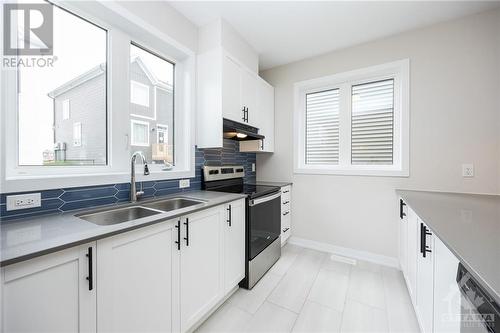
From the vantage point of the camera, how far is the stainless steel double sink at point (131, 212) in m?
1.35

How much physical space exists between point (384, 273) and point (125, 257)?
2.50 meters

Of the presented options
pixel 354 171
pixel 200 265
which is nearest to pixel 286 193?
pixel 354 171

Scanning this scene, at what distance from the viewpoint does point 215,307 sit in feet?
5.48

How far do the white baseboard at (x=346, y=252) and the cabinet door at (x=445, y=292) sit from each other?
1.47m

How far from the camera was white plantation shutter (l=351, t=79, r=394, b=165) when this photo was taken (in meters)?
2.52

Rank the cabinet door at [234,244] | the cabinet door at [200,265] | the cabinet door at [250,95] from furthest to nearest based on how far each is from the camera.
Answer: the cabinet door at [250,95]
the cabinet door at [234,244]
the cabinet door at [200,265]

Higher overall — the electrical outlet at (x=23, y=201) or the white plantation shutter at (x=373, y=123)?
the white plantation shutter at (x=373, y=123)

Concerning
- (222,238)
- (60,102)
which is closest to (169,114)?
(60,102)

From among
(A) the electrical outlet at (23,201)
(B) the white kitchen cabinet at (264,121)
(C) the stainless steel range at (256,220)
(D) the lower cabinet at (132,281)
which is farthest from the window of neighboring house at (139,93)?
(B) the white kitchen cabinet at (264,121)

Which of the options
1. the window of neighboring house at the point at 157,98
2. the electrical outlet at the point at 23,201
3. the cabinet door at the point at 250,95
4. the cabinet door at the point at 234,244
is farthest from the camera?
the cabinet door at the point at 250,95

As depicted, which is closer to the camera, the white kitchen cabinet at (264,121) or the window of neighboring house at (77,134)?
the window of neighboring house at (77,134)

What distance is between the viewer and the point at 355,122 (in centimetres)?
270

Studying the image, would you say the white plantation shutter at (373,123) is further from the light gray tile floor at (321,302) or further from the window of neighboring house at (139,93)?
the window of neighboring house at (139,93)

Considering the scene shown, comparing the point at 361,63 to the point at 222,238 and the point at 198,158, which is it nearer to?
the point at 198,158
